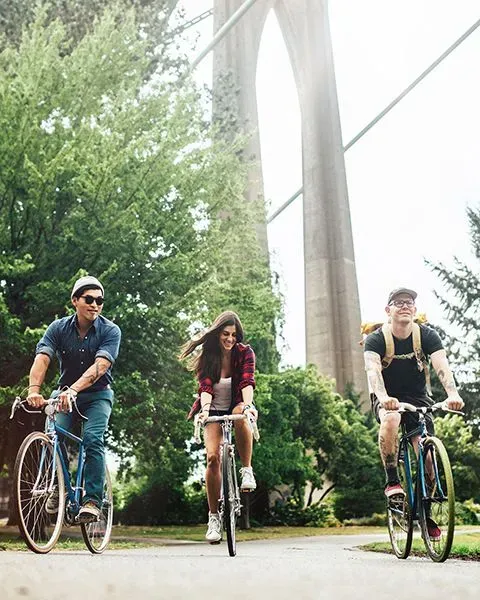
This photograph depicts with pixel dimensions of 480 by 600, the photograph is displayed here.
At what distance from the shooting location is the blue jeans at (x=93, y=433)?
5.39m

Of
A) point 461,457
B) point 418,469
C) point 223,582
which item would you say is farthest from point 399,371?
point 461,457

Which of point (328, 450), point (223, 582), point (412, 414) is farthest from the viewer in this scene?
point (328, 450)

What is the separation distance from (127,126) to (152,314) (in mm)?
2909

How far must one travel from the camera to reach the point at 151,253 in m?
11.9

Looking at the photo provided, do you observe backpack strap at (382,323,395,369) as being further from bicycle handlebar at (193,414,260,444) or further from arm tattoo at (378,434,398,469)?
bicycle handlebar at (193,414,260,444)

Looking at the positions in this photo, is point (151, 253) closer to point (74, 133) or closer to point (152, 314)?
point (152, 314)

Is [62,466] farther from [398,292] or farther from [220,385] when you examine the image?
[398,292]

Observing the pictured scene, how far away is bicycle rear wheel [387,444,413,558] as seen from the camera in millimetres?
5379

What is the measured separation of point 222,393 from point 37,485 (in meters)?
1.44

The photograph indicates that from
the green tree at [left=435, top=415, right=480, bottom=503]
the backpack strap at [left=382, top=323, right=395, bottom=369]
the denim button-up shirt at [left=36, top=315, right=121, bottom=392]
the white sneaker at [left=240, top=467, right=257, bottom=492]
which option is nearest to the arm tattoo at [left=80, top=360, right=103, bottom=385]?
the denim button-up shirt at [left=36, top=315, right=121, bottom=392]

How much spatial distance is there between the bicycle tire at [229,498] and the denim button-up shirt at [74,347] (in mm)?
936

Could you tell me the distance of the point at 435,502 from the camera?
5.16 meters

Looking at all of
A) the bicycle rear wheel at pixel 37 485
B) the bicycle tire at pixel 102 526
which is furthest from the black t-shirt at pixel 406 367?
the bicycle rear wheel at pixel 37 485

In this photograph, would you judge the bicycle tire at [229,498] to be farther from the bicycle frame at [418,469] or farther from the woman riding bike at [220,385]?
the bicycle frame at [418,469]
